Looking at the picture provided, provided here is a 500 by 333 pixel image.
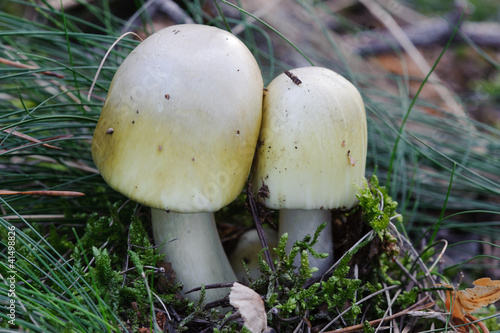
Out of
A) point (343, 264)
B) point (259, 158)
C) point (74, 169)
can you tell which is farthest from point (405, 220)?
point (74, 169)

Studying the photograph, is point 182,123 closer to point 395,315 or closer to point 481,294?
point 395,315

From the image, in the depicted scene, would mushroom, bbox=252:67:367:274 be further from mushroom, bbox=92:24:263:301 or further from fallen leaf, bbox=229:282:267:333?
fallen leaf, bbox=229:282:267:333

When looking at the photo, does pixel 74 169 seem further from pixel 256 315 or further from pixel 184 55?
pixel 256 315

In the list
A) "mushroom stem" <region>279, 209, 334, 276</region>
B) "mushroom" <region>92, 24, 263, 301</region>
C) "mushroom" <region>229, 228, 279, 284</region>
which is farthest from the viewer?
"mushroom" <region>229, 228, 279, 284</region>

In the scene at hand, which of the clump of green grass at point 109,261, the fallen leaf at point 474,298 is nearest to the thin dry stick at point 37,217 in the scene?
the clump of green grass at point 109,261

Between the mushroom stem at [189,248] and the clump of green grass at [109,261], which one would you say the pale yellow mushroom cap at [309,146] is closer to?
the clump of green grass at [109,261]

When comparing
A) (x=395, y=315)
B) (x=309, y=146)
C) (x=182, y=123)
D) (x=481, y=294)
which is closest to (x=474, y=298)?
(x=481, y=294)

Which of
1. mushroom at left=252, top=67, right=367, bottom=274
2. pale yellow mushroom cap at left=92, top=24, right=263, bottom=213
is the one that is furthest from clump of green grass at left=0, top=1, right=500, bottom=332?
pale yellow mushroom cap at left=92, top=24, right=263, bottom=213
